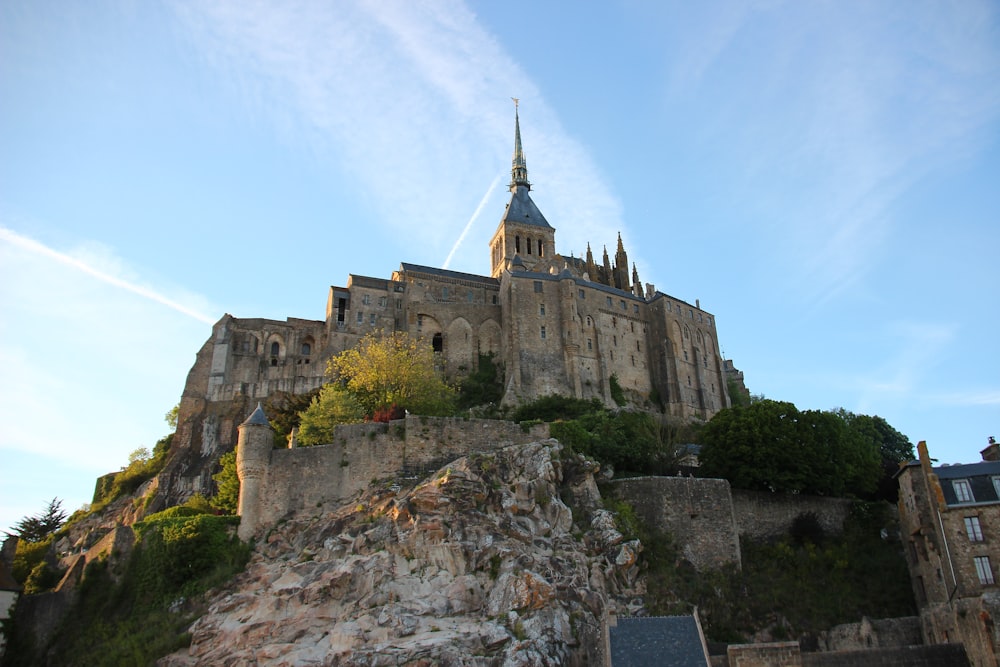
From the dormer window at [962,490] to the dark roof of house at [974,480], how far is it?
0.10ft

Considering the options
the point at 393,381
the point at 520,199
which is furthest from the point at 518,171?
the point at 393,381

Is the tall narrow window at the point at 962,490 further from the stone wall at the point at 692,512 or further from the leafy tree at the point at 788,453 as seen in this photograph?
the stone wall at the point at 692,512

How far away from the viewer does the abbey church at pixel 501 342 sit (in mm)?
55750

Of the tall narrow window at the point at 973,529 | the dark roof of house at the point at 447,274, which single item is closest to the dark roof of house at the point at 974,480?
the tall narrow window at the point at 973,529

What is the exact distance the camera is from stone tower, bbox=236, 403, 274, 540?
3431 centimetres

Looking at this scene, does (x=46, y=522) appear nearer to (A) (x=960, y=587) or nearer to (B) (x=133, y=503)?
(B) (x=133, y=503)

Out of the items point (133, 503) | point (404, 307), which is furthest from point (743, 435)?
point (133, 503)

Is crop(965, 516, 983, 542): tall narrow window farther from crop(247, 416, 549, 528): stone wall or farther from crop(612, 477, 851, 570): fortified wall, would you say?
crop(247, 416, 549, 528): stone wall

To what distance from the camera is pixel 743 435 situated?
39.5m

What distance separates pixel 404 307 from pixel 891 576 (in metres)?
39.0

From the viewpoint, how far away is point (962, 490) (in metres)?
29.5

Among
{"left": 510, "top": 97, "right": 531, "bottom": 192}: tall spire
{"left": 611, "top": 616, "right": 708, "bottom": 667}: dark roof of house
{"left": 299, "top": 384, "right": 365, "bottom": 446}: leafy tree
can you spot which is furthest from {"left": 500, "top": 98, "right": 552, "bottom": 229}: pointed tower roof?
{"left": 611, "top": 616, "right": 708, "bottom": 667}: dark roof of house

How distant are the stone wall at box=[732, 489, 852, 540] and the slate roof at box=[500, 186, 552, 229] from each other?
145ft

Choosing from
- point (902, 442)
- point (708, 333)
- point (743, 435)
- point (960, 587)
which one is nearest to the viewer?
point (960, 587)
